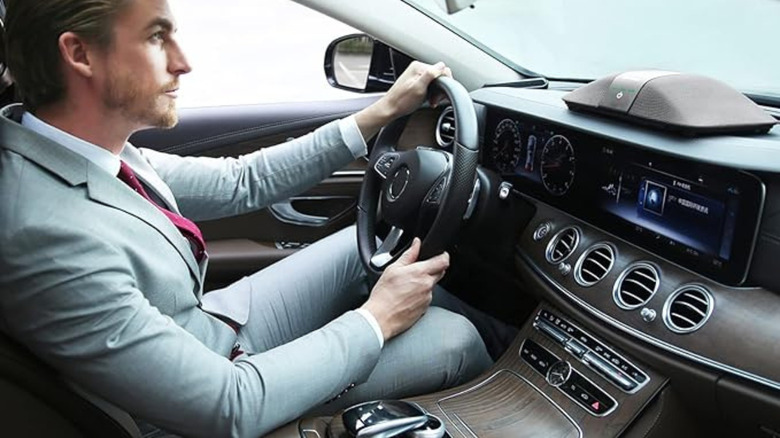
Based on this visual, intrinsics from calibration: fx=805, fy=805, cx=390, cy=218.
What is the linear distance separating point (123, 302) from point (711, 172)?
3.17ft

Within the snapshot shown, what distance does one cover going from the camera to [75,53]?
1199mm

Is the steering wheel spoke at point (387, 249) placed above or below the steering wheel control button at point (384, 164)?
below

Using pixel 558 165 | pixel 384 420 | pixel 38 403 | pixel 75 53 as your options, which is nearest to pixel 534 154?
pixel 558 165

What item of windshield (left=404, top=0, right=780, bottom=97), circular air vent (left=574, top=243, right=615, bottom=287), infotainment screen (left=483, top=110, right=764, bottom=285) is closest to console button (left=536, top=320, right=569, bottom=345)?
circular air vent (left=574, top=243, right=615, bottom=287)

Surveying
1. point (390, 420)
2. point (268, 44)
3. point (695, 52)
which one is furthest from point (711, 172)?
point (268, 44)

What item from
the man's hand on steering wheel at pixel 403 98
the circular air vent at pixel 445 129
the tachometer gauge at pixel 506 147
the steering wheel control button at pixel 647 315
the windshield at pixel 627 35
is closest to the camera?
the steering wheel control button at pixel 647 315

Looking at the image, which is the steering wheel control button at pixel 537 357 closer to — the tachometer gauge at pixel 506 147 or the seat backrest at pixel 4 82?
the tachometer gauge at pixel 506 147

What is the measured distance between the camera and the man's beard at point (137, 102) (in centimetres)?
124

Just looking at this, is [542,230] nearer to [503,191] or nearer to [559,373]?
[503,191]

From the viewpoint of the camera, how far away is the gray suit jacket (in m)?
1.11

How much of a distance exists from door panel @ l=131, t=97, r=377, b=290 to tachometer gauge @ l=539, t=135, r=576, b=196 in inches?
33.0

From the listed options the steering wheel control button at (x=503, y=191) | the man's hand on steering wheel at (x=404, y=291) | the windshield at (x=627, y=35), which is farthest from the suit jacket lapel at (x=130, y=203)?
the windshield at (x=627, y=35)

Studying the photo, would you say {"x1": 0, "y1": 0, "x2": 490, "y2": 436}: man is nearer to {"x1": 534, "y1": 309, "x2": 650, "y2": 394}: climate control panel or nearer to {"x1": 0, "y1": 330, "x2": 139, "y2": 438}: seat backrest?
{"x1": 0, "y1": 330, "x2": 139, "y2": 438}: seat backrest

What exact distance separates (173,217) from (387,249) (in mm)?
521
